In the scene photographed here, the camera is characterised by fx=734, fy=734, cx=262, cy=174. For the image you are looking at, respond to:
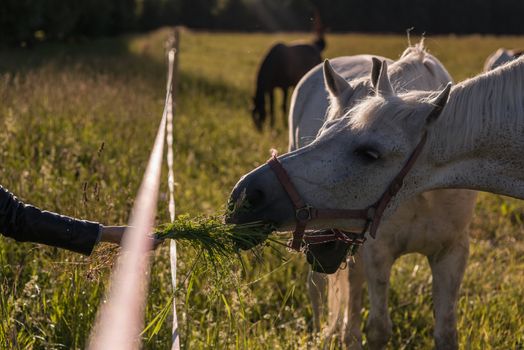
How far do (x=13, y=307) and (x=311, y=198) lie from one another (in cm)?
178

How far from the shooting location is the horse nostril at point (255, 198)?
10.1ft

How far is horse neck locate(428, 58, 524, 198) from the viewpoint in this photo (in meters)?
3.18

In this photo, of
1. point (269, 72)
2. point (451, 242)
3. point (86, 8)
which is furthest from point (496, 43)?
point (451, 242)

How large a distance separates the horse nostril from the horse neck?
2.53 ft

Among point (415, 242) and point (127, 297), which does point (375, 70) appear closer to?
point (415, 242)

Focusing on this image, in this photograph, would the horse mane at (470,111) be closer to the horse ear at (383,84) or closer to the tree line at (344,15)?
the horse ear at (383,84)

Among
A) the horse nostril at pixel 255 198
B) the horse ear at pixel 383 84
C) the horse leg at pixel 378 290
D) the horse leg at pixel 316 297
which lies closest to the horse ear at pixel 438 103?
the horse ear at pixel 383 84

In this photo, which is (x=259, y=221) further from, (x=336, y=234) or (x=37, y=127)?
(x=37, y=127)

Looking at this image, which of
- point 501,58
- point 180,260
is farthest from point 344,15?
point 180,260

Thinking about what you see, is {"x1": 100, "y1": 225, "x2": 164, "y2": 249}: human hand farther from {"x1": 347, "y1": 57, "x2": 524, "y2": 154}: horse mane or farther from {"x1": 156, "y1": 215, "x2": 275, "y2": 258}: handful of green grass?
{"x1": 347, "y1": 57, "x2": 524, "y2": 154}: horse mane

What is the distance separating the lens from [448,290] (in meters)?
4.19

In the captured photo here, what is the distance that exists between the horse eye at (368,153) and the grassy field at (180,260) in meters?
0.63

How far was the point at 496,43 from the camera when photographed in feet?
129

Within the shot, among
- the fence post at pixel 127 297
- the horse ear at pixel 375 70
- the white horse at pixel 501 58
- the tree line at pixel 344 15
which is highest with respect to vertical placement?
the tree line at pixel 344 15
